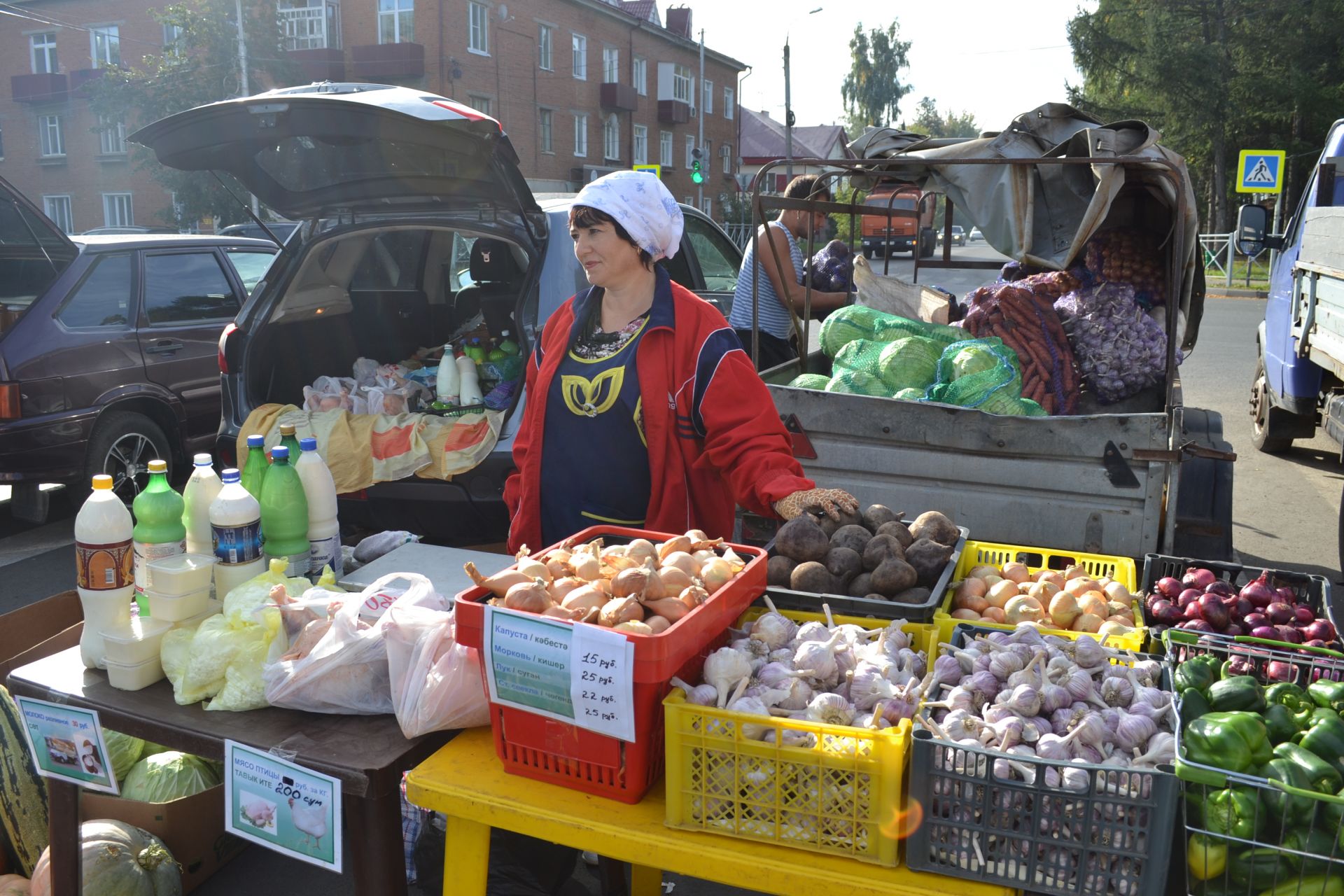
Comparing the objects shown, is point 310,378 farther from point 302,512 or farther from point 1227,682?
point 1227,682

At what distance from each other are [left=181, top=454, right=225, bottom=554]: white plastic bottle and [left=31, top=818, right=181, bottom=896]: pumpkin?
0.77 meters

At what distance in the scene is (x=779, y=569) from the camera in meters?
2.44

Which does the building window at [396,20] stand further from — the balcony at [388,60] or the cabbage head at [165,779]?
the cabbage head at [165,779]

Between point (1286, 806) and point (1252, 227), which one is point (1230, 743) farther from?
point (1252, 227)

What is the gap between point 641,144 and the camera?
4178cm

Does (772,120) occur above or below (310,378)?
above

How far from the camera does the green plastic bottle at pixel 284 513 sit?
8.18 ft

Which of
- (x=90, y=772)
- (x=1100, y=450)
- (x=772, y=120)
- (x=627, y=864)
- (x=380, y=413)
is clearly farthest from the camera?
(x=772, y=120)

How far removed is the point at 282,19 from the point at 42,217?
22.8 meters

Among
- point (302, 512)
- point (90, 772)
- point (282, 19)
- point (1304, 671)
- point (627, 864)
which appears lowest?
point (627, 864)

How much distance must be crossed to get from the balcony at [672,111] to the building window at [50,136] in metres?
22.4

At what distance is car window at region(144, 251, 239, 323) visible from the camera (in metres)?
6.77

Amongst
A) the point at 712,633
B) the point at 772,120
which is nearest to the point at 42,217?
the point at 712,633

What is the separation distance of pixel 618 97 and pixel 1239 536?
35512 mm
